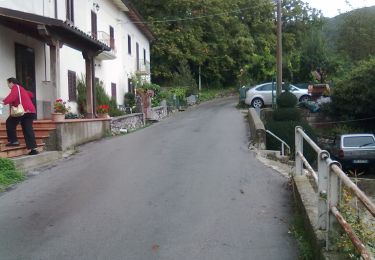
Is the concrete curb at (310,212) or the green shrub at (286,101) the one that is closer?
the concrete curb at (310,212)

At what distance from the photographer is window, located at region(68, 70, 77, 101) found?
61.9 ft

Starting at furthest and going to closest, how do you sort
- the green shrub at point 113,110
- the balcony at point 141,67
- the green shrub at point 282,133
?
the balcony at point 141,67 → the green shrub at point 113,110 → the green shrub at point 282,133

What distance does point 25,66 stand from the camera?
14828 mm

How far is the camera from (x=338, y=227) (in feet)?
15.4

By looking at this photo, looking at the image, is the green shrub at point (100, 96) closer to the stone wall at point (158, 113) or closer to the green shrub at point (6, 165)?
the stone wall at point (158, 113)

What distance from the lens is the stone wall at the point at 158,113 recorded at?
27719 mm

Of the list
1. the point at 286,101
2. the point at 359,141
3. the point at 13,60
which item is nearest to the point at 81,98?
the point at 13,60

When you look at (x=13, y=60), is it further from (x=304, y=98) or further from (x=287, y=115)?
(x=304, y=98)

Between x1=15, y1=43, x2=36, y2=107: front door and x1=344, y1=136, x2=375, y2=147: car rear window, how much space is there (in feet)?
39.9

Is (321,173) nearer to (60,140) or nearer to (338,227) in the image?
(338,227)

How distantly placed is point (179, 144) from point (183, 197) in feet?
23.0

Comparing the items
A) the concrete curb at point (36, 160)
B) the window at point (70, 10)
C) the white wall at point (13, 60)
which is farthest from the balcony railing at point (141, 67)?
the concrete curb at point (36, 160)

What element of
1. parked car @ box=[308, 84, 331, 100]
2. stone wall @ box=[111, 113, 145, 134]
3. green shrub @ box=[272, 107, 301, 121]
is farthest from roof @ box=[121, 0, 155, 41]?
parked car @ box=[308, 84, 331, 100]

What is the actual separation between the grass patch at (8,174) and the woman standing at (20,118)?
128cm
